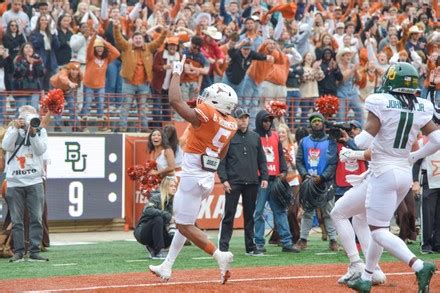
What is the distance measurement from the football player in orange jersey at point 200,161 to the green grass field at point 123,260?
1495 mm

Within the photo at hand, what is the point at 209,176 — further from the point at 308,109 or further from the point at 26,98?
the point at 308,109

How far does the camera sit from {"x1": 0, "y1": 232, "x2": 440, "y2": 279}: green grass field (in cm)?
1248

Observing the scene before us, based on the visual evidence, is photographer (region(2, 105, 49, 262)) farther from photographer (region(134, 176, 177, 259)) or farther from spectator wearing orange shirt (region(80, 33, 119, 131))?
spectator wearing orange shirt (region(80, 33, 119, 131))

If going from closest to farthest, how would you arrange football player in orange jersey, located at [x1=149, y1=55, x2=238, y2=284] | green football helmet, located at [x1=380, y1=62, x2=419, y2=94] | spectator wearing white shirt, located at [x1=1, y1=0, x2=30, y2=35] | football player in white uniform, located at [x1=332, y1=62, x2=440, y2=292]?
football player in white uniform, located at [x1=332, y1=62, x2=440, y2=292]
green football helmet, located at [x1=380, y1=62, x2=419, y2=94]
football player in orange jersey, located at [x1=149, y1=55, x2=238, y2=284]
spectator wearing white shirt, located at [x1=1, y1=0, x2=30, y2=35]

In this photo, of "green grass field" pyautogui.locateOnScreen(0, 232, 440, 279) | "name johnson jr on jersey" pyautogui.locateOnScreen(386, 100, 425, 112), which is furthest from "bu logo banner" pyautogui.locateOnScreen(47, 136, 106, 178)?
"name johnson jr on jersey" pyautogui.locateOnScreen(386, 100, 425, 112)

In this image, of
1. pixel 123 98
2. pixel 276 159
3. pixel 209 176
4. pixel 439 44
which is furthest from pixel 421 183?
pixel 123 98

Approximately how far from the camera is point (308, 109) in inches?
848

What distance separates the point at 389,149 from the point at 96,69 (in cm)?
1008

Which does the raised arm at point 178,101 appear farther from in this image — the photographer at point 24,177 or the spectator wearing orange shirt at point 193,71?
the spectator wearing orange shirt at point 193,71

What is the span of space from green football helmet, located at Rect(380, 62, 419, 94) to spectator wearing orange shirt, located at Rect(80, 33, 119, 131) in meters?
9.65

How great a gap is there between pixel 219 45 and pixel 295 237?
6.04 meters

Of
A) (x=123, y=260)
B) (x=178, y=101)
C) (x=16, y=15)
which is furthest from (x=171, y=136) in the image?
(x=16, y=15)

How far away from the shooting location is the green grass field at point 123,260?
40.9ft

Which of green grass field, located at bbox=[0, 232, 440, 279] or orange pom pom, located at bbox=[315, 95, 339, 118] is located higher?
orange pom pom, located at bbox=[315, 95, 339, 118]
